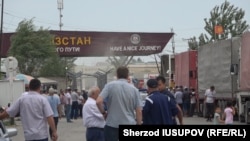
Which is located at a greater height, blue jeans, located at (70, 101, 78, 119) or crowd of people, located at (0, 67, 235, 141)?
crowd of people, located at (0, 67, 235, 141)

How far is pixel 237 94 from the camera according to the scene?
2681cm

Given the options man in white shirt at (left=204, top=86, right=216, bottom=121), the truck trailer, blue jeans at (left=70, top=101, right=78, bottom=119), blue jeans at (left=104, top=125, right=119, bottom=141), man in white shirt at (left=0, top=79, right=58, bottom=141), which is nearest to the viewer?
man in white shirt at (left=0, top=79, right=58, bottom=141)

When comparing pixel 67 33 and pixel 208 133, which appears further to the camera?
pixel 67 33

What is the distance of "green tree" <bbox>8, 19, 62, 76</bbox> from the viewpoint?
160 feet

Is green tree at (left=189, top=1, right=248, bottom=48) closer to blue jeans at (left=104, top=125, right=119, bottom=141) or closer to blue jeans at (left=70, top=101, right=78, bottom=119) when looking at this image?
blue jeans at (left=70, top=101, right=78, bottom=119)

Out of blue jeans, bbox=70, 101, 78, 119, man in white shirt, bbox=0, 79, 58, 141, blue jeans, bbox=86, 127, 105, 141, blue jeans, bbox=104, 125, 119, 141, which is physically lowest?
blue jeans, bbox=70, 101, 78, 119

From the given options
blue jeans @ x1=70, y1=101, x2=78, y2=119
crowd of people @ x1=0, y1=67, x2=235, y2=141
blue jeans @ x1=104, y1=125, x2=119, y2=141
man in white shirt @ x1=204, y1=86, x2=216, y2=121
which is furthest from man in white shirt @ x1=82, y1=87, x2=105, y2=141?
blue jeans @ x1=70, y1=101, x2=78, y2=119

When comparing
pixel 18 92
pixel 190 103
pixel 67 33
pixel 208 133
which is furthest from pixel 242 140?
pixel 67 33

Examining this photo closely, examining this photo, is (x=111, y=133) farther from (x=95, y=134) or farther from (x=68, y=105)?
(x=68, y=105)

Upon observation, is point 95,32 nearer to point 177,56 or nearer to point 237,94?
point 177,56

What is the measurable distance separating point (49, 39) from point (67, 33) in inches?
214

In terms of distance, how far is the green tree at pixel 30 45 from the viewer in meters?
48.8

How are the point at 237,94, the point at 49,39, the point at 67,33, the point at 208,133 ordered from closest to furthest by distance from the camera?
the point at 208,133 → the point at 237,94 → the point at 49,39 → the point at 67,33

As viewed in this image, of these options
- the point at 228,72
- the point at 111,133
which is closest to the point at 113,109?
the point at 111,133
